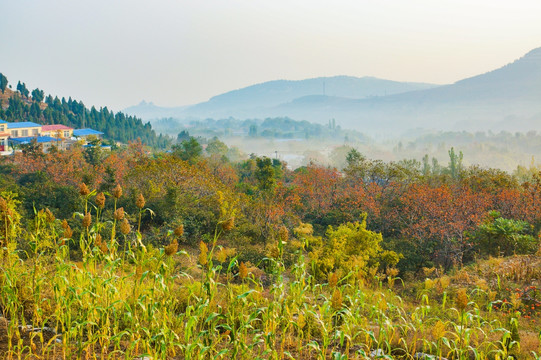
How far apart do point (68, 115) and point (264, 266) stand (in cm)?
6616

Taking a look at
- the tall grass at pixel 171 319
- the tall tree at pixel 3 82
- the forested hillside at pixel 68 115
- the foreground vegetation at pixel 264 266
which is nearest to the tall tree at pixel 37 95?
the forested hillside at pixel 68 115

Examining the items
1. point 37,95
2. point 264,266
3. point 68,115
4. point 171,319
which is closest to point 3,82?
point 37,95

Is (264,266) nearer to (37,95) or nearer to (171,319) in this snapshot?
(171,319)

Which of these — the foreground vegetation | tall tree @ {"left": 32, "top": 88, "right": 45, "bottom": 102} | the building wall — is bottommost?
the foreground vegetation

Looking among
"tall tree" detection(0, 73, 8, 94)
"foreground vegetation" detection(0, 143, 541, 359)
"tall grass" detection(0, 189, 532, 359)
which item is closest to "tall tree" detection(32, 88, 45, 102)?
"tall tree" detection(0, 73, 8, 94)

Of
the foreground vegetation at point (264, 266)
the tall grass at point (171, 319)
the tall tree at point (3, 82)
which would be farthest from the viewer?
the tall tree at point (3, 82)

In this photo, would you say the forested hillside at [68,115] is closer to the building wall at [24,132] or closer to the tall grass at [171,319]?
the building wall at [24,132]

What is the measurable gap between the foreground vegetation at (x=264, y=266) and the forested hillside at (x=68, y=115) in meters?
39.8

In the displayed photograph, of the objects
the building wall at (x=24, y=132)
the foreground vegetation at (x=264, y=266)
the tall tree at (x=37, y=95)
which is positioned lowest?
the foreground vegetation at (x=264, y=266)

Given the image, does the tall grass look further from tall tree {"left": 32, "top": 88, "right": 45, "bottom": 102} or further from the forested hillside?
tall tree {"left": 32, "top": 88, "right": 45, "bottom": 102}

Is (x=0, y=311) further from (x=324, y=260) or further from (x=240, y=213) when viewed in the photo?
(x=240, y=213)

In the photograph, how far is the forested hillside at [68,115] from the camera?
63938mm

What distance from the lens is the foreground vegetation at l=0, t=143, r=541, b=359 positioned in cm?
428

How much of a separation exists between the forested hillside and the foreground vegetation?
130 ft
